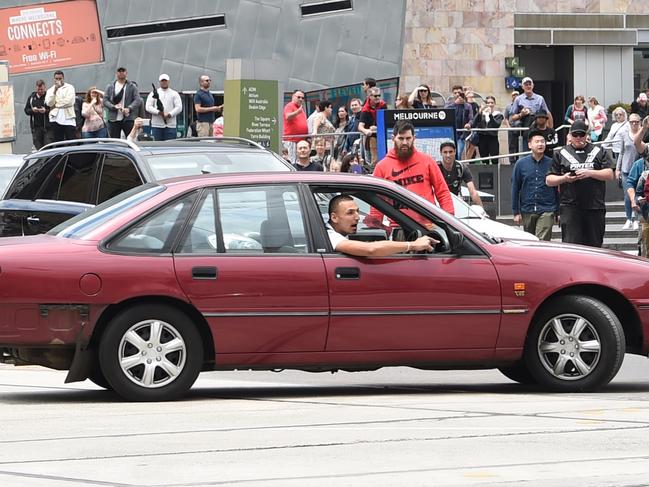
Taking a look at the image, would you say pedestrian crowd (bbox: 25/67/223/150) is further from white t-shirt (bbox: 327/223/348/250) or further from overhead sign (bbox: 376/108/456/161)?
white t-shirt (bbox: 327/223/348/250)

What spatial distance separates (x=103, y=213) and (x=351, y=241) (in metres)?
1.55

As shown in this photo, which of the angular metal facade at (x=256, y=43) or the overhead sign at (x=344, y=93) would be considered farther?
the overhead sign at (x=344, y=93)

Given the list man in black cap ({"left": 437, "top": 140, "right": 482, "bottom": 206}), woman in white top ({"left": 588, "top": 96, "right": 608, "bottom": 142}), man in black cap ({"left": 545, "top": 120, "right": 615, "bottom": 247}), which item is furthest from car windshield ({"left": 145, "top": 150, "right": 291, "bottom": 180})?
woman in white top ({"left": 588, "top": 96, "right": 608, "bottom": 142})

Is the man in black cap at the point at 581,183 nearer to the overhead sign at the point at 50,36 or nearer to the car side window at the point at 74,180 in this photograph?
the car side window at the point at 74,180

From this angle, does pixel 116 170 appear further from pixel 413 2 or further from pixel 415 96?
pixel 413 2

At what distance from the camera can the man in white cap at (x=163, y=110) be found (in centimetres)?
2717

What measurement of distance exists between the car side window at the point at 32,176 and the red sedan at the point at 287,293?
4.15 meters

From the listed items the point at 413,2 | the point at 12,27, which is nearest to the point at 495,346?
the point at 12,27

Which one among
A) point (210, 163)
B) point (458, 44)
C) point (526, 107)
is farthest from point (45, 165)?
point (458, 44)

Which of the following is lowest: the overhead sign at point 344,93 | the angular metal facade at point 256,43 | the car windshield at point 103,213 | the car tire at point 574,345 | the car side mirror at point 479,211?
the car tire at point 574,345

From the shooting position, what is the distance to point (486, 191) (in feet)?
95.5

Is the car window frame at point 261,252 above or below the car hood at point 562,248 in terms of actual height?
above

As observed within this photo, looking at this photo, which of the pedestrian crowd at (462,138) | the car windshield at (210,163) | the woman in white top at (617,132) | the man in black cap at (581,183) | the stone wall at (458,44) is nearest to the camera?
the car windshield at (210,163)

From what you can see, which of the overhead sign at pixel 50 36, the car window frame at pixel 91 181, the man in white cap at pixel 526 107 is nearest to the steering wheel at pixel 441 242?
the car window frame at pixel 91 181
